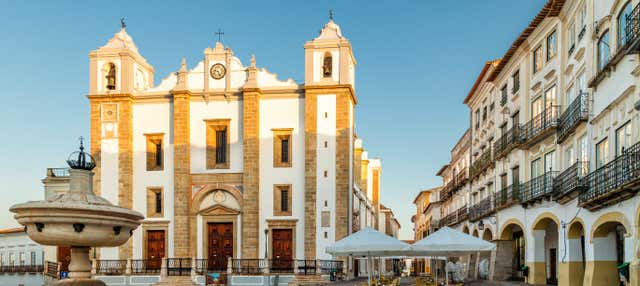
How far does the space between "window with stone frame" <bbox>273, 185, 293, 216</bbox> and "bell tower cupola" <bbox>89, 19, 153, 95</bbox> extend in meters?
9.84

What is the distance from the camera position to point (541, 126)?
25.7 metres

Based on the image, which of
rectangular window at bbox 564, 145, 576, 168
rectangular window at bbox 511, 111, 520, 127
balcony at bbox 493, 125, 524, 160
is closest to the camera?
rectangular window at bbox 564, 145, 576, 168

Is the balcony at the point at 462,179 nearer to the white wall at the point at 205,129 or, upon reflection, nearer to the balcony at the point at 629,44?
the white wall at the point at 205,129

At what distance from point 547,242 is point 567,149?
624cm

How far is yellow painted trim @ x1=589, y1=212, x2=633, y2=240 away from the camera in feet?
53.6

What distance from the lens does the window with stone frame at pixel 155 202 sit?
3822cm

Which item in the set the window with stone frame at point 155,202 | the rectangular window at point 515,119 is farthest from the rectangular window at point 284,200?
the rectangular window at point 515,119

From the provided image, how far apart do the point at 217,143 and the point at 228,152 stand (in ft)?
3.25

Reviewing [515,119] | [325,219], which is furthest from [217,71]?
[515,119]

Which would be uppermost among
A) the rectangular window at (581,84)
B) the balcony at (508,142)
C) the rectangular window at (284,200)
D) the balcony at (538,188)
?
the rectangular window at (581,84)

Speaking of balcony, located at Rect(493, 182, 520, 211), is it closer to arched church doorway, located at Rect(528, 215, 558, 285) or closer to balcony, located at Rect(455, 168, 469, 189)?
arched church doorway, located at Rect(528, 215, 558, 285)

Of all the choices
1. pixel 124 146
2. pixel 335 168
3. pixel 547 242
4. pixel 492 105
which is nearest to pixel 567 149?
pixel 547 242

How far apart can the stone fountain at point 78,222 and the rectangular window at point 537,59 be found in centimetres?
1703

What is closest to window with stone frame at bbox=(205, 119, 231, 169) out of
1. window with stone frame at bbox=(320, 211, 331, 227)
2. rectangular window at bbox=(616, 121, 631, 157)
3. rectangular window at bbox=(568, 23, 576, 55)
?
window with stone frame at bbox=(320, 211, 331, 227)
